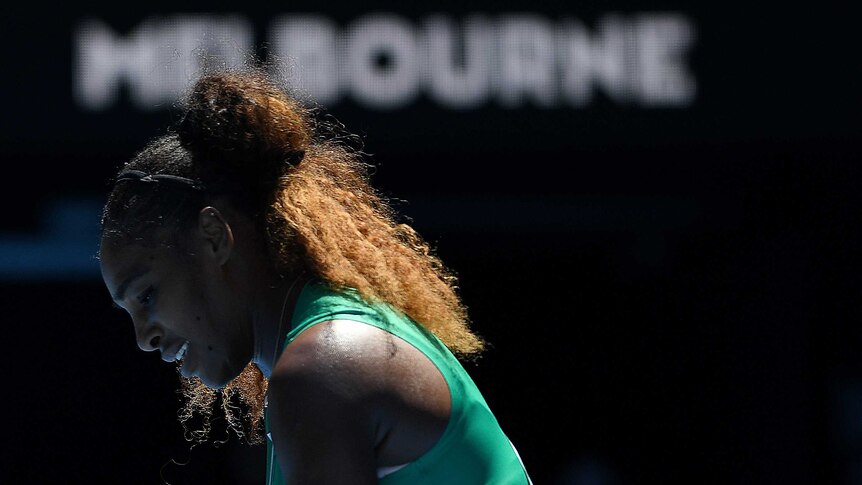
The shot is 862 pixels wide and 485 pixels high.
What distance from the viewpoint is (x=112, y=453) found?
19.8ft

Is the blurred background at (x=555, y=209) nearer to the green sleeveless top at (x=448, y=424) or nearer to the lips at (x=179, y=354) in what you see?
the lips at (x=179, y=354)

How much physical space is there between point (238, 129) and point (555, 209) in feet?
12.2

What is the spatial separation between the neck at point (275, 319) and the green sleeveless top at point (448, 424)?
44mm

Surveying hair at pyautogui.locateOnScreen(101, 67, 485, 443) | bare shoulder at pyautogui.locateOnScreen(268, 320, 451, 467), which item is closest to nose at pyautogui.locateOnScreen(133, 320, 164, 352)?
hair at pyautogui.locateOnScreen(101, 67, 485, 443)

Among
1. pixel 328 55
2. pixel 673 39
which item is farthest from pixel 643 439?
pixel 328 55

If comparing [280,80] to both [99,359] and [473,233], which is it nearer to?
[473,233]

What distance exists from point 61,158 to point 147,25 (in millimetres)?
638

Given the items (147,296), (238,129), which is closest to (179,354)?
(147,296)

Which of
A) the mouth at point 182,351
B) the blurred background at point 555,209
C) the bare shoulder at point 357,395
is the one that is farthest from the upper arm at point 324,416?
the blurred background at point 555,209

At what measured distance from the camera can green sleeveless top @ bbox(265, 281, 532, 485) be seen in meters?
1.85

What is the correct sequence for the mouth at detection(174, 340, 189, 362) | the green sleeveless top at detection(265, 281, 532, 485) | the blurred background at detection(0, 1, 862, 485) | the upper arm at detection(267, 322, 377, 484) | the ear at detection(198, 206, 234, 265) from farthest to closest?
1. the blurred background at detection(0, 1, 862, 485)
2. the mouth at detection(174, 340, 189, 362)
3. the ear at detection(198, 206, 234, 265)
4. the green sleeveless top at detection(265, 281, 532, 485)
5. the upper arm at detection(267, 322, 377, 484)

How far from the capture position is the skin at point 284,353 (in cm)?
173

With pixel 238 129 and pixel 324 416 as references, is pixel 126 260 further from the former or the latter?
pixel 324 416

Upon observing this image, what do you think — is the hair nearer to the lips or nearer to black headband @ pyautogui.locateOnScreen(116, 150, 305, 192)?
black headband @ pyautogui.locateOnScreen(116, 150, 305, 192)
